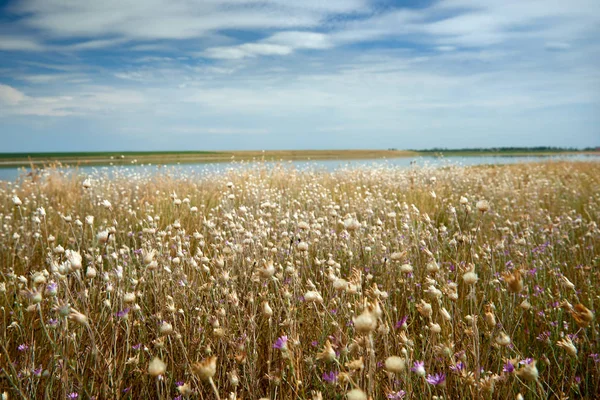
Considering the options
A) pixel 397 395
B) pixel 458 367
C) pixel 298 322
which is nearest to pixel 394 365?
pixel 397 395

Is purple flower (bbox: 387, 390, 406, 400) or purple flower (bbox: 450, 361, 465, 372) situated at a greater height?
purple flower (bbox: 450, 361, 465, 372)

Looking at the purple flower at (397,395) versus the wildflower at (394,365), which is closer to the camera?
the wildflower at (394,365)

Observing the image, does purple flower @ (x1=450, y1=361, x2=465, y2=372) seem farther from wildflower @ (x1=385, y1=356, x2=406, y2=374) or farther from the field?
wildflower @ (x1=385, y1=356, x2=406, y2=374)

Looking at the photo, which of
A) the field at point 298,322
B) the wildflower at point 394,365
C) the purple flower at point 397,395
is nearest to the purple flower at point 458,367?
the field at point 298,322

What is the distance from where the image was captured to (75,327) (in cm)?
259

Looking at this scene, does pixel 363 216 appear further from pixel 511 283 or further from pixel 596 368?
pixel 511 283

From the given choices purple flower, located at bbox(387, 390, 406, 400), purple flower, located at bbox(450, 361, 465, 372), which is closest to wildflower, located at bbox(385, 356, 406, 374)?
purple flower, located at bbox(387, 390, 406, 400)

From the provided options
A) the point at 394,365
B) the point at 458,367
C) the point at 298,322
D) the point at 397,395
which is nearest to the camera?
the point at 394,365

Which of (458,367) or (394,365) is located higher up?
(394,365)

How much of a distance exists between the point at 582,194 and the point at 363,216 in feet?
18.8

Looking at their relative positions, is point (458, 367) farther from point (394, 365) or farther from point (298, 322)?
point (298, 322)

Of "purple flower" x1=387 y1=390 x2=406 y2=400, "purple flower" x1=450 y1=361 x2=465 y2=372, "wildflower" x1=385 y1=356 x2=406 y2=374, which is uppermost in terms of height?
"wildflower" x1=385 y1=356 x2=406 y2=374

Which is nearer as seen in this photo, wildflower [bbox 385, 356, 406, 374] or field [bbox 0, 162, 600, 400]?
wildflower [bbox 385, 356, 406, 374]

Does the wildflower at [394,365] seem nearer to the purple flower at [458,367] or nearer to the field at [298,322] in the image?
the field at [298,322]
